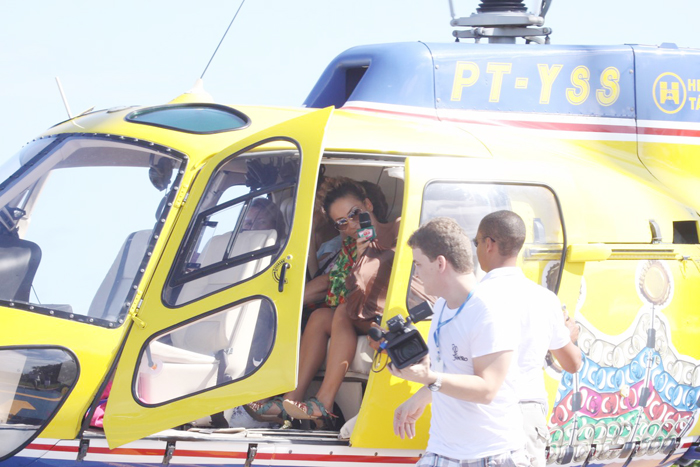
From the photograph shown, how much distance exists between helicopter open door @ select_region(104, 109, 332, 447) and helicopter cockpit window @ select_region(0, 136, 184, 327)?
0.16 m

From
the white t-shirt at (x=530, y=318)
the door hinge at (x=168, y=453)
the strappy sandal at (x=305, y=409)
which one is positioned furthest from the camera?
the strappy sandal at (x=305, y=409)

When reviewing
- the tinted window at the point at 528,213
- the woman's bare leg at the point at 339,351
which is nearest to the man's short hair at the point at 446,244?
A: the tinted window at the point at 528,213

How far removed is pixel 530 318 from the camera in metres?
3.36

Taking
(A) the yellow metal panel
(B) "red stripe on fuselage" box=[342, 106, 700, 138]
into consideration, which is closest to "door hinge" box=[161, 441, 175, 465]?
(A) the yellow metal panel

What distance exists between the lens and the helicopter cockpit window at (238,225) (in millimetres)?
3996

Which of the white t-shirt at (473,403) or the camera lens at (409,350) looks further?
the white t-shirt at (473,403)

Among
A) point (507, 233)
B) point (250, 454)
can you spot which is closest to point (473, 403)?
point (507, 233)

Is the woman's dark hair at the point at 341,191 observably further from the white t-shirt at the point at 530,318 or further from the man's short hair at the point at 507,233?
the white t-shirt at the point at 530,318

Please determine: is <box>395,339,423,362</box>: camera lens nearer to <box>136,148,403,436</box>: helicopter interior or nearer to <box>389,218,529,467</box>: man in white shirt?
<box>389,218,529,467</box>: man in white shirt

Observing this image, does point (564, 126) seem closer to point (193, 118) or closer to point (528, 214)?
point (528, 214)

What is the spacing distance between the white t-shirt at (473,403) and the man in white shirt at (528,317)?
15 cm

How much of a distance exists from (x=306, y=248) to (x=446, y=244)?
853mm

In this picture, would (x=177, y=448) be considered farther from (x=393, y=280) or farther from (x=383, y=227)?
(x=383, y=227)

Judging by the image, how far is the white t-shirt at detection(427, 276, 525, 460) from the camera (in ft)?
10.1
